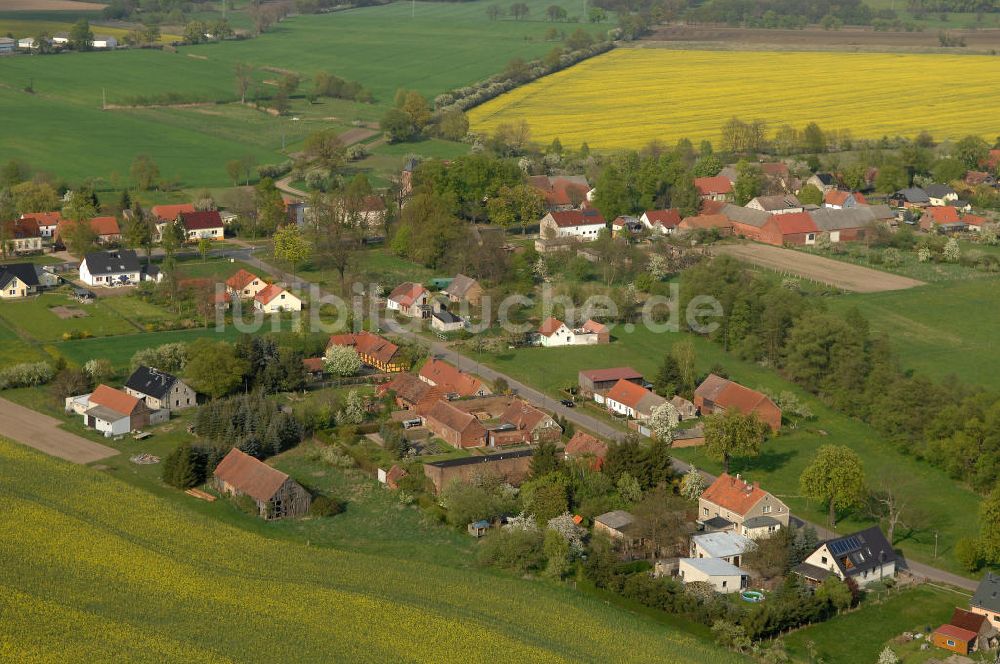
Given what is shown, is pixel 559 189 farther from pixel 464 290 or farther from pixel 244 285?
pixel 244 285

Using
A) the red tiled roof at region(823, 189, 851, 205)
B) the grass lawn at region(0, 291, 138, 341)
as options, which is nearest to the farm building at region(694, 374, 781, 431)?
the grass lawn at region(0, 291, 138, 341)

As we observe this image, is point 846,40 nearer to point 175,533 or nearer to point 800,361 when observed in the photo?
point 800,361

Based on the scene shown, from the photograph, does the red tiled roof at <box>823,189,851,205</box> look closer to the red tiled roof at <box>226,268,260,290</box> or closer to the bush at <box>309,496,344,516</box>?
the red tiled roof at <box>226,268,260,290</box>

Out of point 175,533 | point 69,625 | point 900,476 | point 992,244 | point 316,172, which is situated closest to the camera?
point 69,625

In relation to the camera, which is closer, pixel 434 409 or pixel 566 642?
pixel 566 642

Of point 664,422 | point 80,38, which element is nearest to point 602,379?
point 664,422

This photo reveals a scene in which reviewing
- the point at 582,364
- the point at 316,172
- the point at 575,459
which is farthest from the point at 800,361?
the point at 316,172
